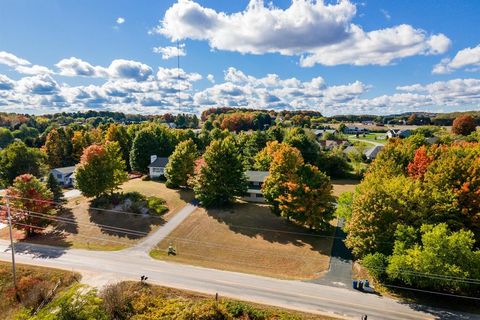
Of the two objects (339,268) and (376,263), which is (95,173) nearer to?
(339,268)

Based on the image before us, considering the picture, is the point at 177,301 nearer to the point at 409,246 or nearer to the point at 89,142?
the point at 409,246

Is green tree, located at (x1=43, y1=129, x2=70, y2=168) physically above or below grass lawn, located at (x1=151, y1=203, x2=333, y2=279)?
above

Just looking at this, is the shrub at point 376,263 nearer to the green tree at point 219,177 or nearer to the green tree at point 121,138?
the green tree at point 219,177

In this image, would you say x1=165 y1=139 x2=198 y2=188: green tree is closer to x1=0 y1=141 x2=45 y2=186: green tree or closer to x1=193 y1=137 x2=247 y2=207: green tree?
x1=193 y1=137 x2=247 y2=207: green tree

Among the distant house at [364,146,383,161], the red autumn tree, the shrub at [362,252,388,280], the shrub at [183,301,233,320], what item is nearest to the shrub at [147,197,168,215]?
the shrub at [183,301,233,320]

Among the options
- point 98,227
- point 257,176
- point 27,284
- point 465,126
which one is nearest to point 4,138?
point 98,227

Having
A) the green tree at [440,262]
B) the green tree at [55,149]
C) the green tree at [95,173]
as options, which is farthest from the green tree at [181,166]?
the green tree at [55,149]
